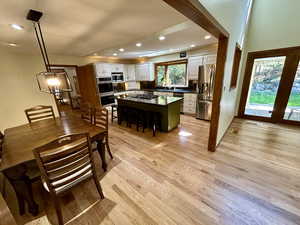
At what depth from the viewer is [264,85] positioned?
387cm

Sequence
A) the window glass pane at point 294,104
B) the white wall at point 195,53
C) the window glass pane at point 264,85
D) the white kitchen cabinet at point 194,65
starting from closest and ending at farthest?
the window glass pane at point 294,104, the window glass pane at point 264,85, the white wall at point 195,53, the white kitchen cabinet at point 194,65

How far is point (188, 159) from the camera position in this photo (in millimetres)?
2330

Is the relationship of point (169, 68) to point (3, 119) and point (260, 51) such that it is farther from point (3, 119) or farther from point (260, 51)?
point (3, 119)

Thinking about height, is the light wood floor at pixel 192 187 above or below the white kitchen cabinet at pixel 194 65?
below

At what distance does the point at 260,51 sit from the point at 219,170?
3784 millimetres

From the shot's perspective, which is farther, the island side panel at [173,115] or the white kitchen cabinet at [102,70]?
the white kitchen cabinet at [102,70]

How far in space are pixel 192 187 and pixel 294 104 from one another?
160 inches

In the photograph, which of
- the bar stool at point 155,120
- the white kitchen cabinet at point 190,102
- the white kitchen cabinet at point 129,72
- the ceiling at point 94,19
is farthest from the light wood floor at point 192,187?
the white kitchen cabinet at point 129,72

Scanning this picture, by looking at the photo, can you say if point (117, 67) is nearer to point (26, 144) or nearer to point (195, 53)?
point (195, 53)

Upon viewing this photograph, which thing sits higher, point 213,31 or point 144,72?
point 213,31

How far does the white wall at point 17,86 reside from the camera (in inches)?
129

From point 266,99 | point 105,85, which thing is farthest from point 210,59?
point 105,85

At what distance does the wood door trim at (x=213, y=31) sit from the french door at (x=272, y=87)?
104 inches

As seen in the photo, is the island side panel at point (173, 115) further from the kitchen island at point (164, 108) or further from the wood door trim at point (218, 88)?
the wood door trim at point (218, 88)
